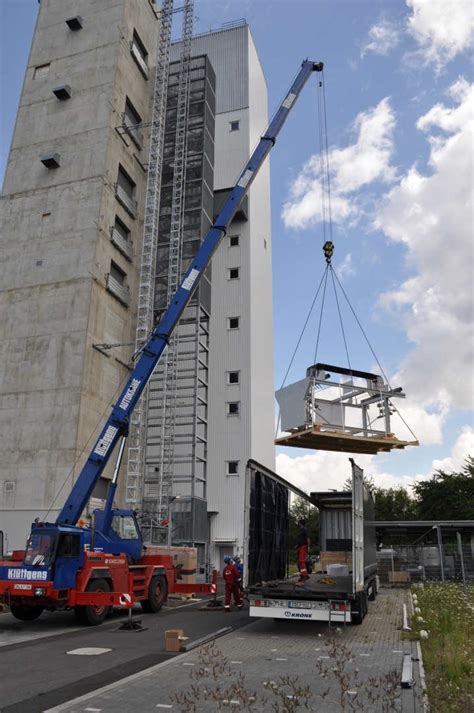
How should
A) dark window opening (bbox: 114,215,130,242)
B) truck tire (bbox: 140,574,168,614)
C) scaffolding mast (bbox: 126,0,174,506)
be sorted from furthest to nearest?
dark window opening (bbox: 114,215,130,242)
scaffolding mast (bbox: 126,0,174,506)
truck tire (bbox: 140,574,168,614)

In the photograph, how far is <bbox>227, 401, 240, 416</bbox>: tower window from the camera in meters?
36.9

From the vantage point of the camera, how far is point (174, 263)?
37812 mm

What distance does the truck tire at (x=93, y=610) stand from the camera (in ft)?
46.5

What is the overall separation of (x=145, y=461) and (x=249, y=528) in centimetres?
2164

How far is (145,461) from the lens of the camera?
3409cm

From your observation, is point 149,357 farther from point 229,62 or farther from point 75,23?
point 229,62

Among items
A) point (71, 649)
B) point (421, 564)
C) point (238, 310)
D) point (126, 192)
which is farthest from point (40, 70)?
point (71, 649)

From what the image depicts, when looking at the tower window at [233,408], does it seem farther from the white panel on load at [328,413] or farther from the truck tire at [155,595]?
the white panel on load at [328,413]

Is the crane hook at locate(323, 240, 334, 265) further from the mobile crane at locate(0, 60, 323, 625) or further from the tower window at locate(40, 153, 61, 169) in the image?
the tower window at locate(40, 153, 61, 169)

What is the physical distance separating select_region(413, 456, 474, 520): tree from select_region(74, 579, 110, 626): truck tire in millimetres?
38708

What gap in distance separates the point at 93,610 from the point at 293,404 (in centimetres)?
702

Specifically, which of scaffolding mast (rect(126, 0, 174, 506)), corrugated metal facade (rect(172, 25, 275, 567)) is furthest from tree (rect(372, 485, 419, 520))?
scaffolding mast (rect(126, 0, 174, 506))

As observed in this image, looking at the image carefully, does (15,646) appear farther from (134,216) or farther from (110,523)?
(134,216)

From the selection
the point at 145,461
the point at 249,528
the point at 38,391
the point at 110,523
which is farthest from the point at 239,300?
the point at 249,528
